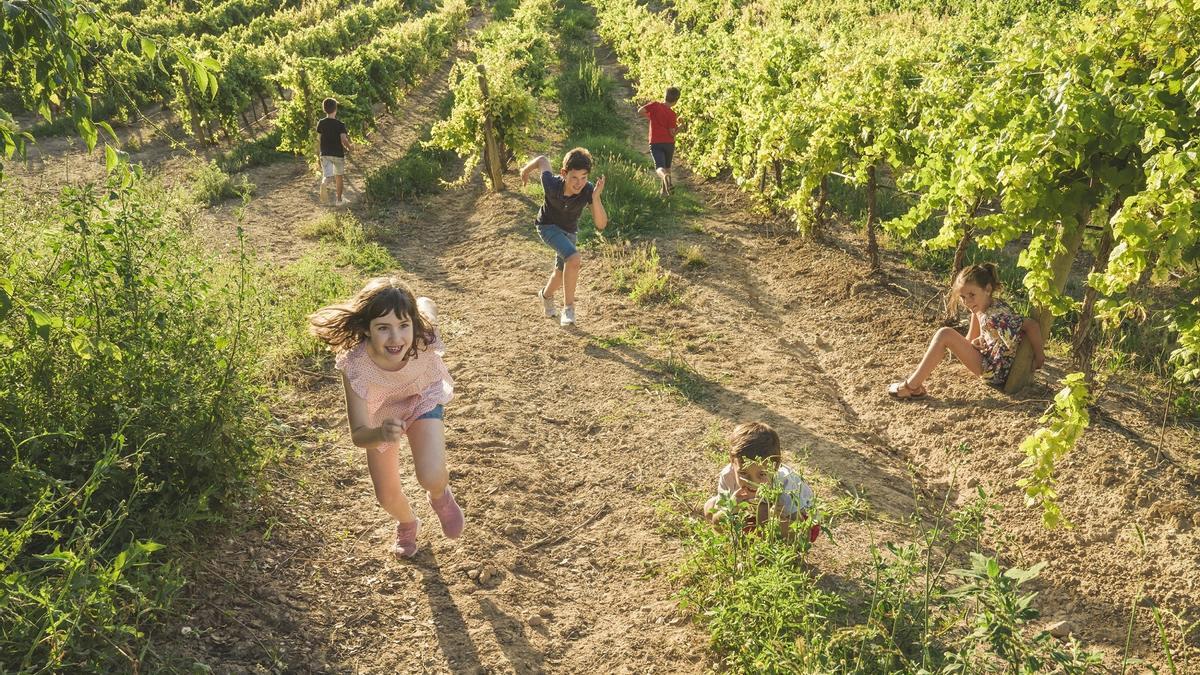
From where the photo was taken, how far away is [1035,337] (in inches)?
206

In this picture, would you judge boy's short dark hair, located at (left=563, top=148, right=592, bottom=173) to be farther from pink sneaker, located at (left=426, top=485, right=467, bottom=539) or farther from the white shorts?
the white shorts

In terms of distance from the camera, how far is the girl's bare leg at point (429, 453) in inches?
136

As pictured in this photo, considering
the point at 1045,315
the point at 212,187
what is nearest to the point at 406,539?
the point at 1045,315

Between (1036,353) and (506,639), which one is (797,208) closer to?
(1036,353)

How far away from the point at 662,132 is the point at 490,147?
7.19 feet

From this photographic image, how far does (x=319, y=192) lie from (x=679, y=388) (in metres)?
7.48

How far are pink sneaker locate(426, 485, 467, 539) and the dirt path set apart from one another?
0.20 metres

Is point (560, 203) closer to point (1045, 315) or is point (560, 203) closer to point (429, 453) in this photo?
point (429, 453)

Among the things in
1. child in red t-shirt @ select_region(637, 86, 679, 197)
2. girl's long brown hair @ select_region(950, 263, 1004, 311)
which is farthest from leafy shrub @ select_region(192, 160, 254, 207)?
girl's long brown hair @ select_region(950, 263, 1004, 311)

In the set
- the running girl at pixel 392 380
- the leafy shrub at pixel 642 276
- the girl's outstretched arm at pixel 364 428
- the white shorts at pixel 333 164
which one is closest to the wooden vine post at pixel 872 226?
the leafy shrub at pixel 642 276

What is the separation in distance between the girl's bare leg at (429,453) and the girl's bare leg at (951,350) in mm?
3520

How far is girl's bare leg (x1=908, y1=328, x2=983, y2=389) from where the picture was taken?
542cm

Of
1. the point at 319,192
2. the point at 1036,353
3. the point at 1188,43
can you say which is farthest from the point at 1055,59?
the point at 319,192

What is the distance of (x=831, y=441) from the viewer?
5059 mm
